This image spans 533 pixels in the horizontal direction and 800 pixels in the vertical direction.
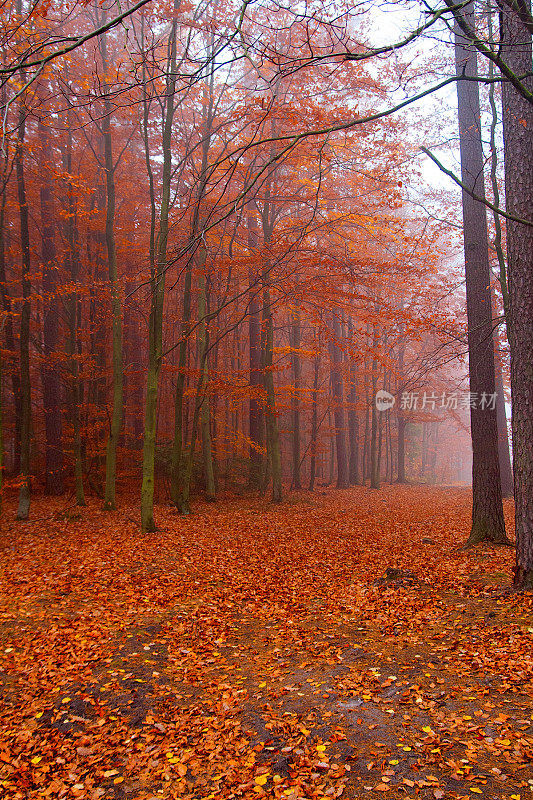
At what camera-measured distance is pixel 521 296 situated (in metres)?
5.12

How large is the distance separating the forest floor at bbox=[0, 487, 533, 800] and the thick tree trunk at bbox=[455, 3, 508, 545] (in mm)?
666

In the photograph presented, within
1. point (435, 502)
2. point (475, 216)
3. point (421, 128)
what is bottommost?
point (435, 502)

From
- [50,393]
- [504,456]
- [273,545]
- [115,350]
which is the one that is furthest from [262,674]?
[504,456]

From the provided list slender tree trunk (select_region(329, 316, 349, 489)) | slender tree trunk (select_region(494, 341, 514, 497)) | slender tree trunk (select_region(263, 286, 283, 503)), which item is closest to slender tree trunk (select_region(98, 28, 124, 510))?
slender tree trunk (select_region(263, 286, 283, 503))

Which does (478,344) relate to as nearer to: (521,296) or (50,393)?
(521,296)

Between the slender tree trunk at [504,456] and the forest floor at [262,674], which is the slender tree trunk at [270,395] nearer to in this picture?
the forest floor at [262,674]

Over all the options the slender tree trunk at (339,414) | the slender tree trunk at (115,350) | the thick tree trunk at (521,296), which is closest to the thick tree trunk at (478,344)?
the thick tree trunk at (521,296)

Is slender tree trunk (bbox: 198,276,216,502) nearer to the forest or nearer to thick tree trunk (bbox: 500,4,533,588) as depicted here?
the forest

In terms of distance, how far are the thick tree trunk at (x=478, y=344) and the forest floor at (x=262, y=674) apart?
666 mm

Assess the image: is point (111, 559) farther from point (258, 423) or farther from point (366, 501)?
point (366, 501)

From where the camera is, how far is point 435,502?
1645 cm

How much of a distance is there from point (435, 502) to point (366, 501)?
2341mm

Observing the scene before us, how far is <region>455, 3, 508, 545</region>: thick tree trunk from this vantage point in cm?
790

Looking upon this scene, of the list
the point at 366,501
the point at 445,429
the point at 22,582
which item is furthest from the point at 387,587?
the point at 445,429
